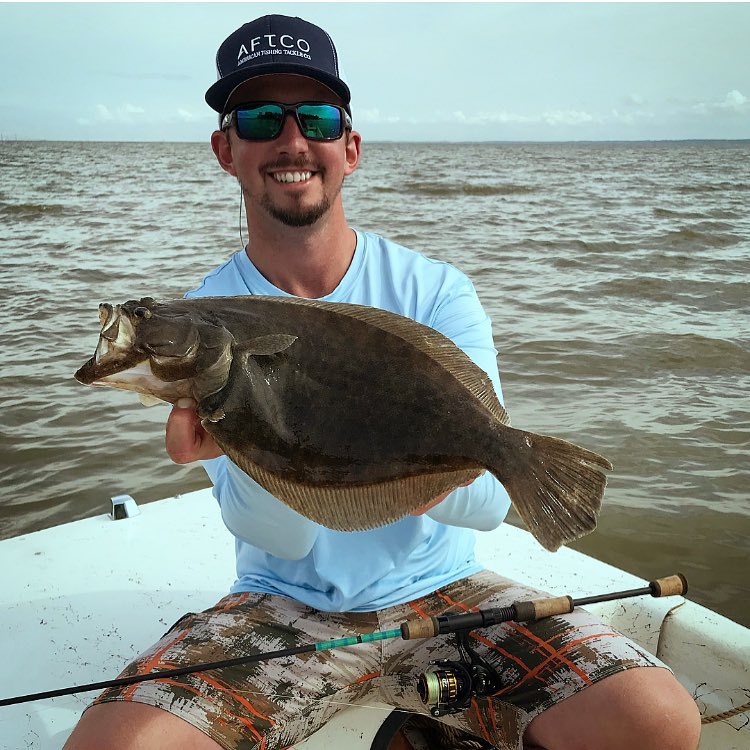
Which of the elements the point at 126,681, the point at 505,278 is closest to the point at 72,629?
the point at 126,681

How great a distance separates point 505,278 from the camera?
12258 mm

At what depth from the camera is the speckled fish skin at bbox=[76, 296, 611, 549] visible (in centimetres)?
182

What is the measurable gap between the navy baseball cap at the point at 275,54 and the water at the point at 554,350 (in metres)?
3.56

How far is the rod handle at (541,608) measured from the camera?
2461mm

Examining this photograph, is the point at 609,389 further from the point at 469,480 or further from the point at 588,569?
the point at 469,480

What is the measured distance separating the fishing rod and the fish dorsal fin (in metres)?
0.84

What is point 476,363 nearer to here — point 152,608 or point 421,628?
point 421,628

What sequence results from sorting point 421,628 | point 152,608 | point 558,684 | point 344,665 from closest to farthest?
point 558,684 → point 421,628 → point 344,665 → point 152,608

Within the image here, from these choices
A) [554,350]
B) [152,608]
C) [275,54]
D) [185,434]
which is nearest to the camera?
[185,434]

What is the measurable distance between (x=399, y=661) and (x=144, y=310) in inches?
59.5

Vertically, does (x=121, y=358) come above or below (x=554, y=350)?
above

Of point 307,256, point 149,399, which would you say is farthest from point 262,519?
point 307,256

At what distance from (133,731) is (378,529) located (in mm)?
1033

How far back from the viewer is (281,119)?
2842 millimetres
